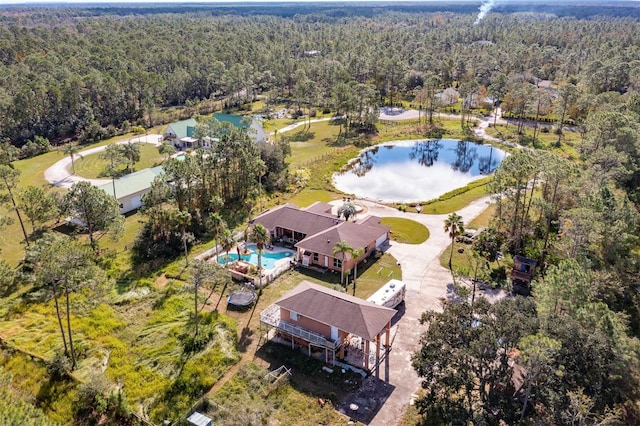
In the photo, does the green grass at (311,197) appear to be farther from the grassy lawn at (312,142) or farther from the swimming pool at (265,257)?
the swimming pool at (265,257)

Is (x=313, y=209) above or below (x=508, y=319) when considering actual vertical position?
below

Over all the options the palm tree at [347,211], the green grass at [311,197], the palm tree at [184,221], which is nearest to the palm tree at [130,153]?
the green grass at [311,197]

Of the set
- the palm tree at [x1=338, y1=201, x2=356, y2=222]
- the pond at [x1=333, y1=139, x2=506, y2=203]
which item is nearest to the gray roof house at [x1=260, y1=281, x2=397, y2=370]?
the palm tree at [x1=338, y1=201, x2=356, y2=222]

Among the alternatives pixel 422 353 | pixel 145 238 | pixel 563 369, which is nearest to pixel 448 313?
pixel 422 353

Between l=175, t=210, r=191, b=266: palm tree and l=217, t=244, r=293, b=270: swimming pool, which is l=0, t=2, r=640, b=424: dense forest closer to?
l=175, t=210, r=191, b=266: palm tree

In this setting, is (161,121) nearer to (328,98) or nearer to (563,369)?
(328,98)

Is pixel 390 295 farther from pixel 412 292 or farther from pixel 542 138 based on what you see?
pixel 542 138

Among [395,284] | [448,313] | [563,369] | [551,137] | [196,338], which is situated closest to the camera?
[563,369]
